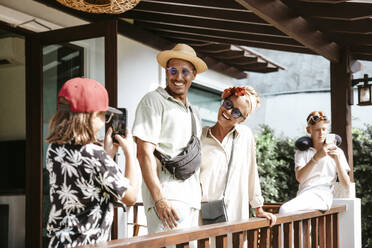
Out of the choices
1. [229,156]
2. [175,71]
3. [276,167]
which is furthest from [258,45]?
[276,167]

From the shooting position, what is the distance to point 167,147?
2.83m

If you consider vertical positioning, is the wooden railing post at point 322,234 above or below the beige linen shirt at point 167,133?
below

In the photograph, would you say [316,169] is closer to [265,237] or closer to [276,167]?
[265,237]

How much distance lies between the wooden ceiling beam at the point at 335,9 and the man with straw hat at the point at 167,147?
2348mm

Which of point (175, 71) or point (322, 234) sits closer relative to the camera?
point (175, 71)

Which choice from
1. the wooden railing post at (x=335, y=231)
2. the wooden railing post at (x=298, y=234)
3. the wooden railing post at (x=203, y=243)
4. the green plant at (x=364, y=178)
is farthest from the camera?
the green plant at (x=364, y=178)

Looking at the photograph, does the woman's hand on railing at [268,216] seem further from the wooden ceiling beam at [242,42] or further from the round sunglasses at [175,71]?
the wooden ceiling beam at [242,42]

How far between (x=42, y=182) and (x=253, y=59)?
447 cm

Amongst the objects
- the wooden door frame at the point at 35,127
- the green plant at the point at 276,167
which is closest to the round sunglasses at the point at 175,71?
the wooden door frame at the point at 35,127

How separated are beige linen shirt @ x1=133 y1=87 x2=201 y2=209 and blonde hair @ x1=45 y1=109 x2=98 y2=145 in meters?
0.66

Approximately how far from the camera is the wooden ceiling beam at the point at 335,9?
4789 mm

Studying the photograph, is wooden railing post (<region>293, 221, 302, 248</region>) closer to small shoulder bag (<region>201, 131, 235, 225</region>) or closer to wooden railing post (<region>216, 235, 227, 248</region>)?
small shoulder bag (<region>201, 131, 235, 225</region>)

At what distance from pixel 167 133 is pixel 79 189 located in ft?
2.83

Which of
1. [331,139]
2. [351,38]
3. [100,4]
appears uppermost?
[351,38]
